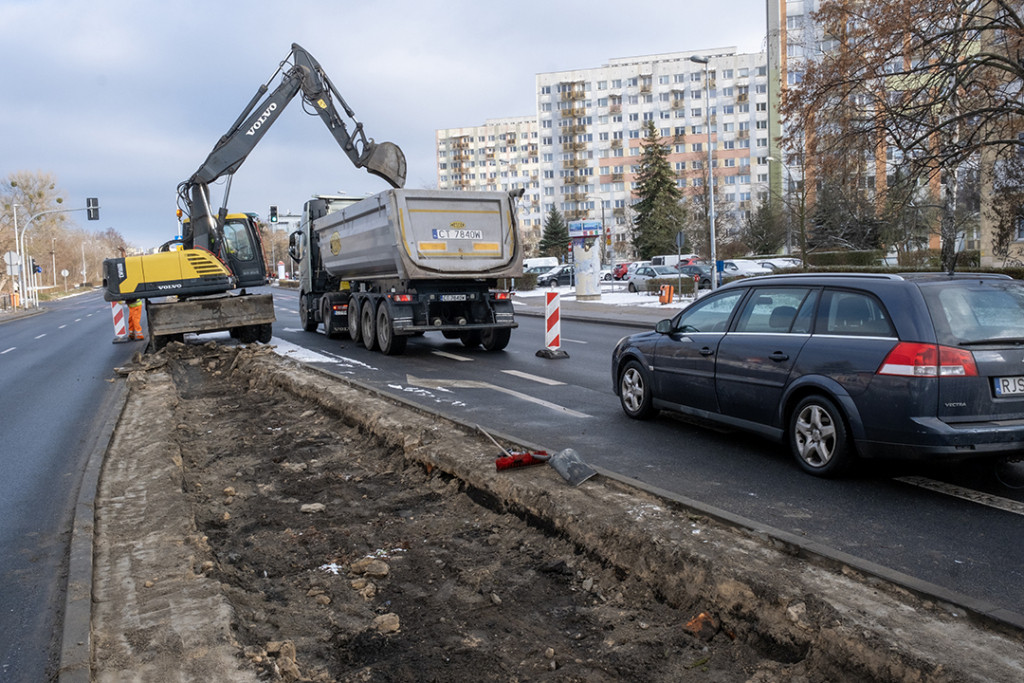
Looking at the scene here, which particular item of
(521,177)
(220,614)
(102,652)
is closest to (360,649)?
(220,614)

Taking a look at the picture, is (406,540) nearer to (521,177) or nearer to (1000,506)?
(1000,506)

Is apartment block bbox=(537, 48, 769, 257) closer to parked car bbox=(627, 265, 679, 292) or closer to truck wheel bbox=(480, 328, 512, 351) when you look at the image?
parked car bbox=(627, 265, 679, 292)

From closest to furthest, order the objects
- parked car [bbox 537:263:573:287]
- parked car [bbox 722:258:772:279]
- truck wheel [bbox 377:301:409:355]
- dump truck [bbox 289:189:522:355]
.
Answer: dump truck [bbox 289:189:522:355] < truck wheel [bbox 377:301:409:355] < parked car [bbox 722:258:772:279] < parked car [bbox 537:263:573:287]

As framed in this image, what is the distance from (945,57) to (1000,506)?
16.8m

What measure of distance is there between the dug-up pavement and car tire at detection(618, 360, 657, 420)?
79.8 inches

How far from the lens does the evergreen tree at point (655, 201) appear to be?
72812mm

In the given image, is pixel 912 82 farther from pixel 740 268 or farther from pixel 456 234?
pixel 740 268

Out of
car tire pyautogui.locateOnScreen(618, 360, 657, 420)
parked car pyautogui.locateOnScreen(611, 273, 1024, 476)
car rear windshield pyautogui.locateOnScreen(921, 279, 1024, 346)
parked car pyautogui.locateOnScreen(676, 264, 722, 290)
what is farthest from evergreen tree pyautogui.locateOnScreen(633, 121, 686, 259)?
car rear windshield pyautogui.locateOnScreen(921, 279, 1024, 346)

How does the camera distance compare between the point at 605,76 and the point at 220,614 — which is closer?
the point at 220,614

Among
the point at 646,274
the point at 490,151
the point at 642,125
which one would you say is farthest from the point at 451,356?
the point at 490,151

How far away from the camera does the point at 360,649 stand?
3824mm

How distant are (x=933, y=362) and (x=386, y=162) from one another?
46.3ft

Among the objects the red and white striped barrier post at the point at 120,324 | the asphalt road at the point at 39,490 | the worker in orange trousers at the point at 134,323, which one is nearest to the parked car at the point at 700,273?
the worker in orange trousers at the point at 134,323

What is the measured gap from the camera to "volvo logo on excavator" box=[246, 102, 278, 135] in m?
19.5
